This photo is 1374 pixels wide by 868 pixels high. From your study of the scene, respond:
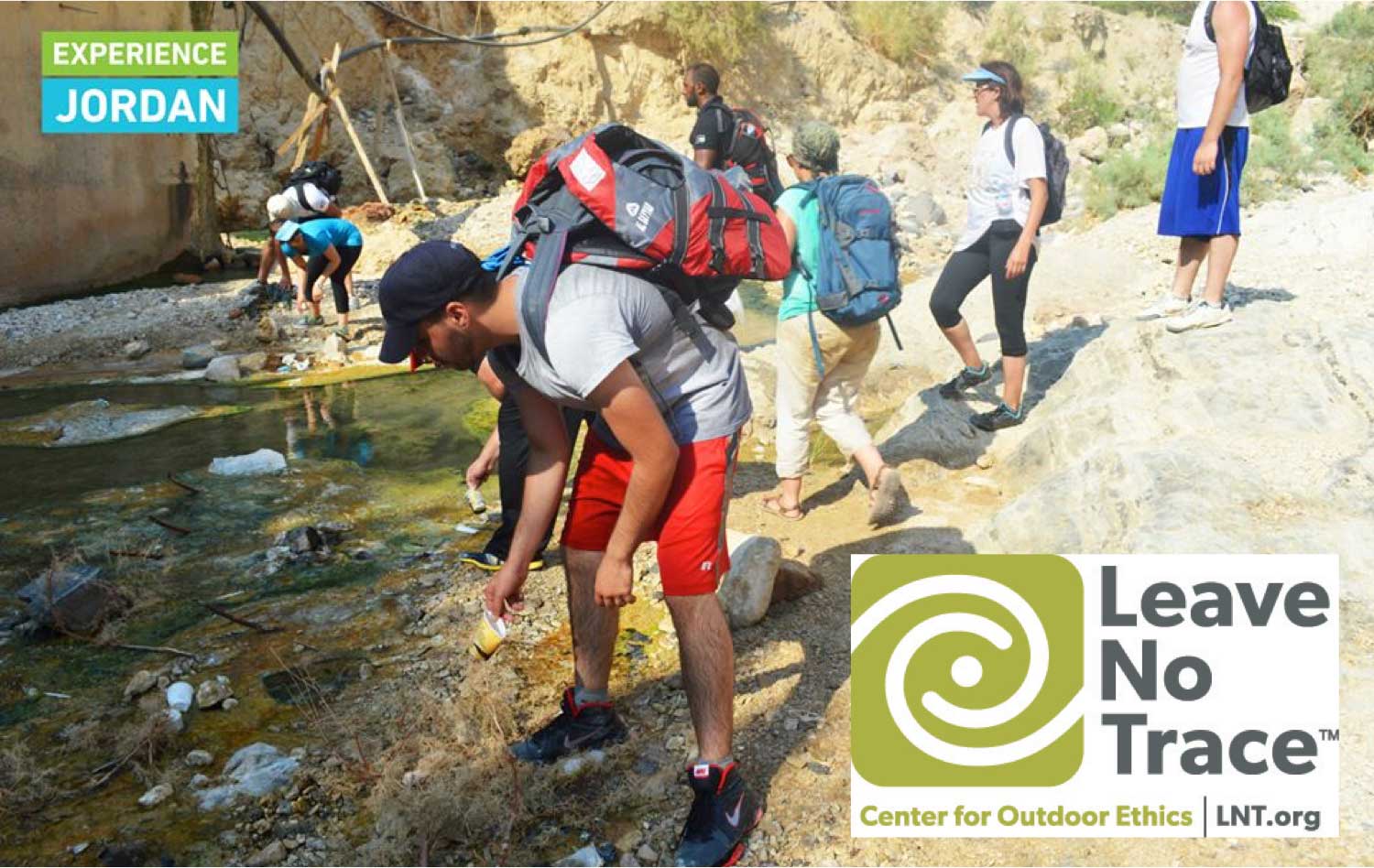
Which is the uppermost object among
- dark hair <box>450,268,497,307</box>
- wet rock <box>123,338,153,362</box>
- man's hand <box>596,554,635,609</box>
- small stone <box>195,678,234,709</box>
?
dark hair <box>450,268,497,307</box>

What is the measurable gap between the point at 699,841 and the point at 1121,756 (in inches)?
47.0

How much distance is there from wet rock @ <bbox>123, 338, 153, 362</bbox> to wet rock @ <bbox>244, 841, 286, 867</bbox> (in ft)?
22.3

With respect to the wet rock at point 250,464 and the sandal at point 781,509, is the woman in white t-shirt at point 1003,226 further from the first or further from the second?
the wet rock at point 250,464

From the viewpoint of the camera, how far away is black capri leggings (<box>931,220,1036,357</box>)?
5094mm

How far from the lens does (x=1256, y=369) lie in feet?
15.0

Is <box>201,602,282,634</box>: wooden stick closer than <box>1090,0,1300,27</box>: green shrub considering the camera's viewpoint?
Yes

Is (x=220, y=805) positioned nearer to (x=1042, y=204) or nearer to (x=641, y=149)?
(x=641, y=149)

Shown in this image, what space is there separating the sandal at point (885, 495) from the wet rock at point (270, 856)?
2696 millimetres

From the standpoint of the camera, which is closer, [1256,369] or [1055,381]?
[1256,369]

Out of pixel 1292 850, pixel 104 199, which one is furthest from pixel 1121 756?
pixel 104 199

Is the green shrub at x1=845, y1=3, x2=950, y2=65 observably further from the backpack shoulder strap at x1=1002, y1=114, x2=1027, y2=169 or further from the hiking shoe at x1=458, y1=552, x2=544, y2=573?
the hiking shoe at x1=458, y1=552, x2=544, y2=573

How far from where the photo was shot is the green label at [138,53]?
32.8 feet

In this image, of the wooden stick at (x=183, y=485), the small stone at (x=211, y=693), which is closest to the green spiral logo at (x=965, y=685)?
the small stone at (x=211, y=693)

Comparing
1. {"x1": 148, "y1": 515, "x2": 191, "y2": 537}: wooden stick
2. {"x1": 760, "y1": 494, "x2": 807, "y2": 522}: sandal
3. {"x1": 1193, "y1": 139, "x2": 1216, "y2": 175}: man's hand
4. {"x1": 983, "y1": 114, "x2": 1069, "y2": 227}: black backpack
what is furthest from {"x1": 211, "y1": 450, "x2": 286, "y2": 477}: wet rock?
{"x1": 1193, "y1": 139, "x2": 1216, "y2": 175}: man's hand
